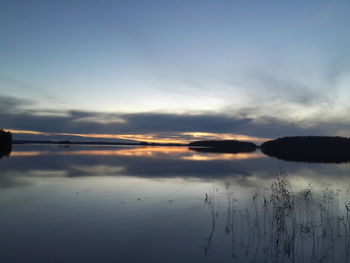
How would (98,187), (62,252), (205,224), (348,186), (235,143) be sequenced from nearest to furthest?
1. (62,252)
2. (205,224)
3. (98,187)
4. (348,186)
5. (235,143)

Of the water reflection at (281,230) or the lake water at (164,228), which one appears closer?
the lake water at (164,228)

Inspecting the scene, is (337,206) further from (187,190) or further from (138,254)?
(138,254)

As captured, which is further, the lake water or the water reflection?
the water reflection

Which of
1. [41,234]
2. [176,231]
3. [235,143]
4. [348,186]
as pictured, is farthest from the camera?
[235,143]

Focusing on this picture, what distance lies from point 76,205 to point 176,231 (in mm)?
5255

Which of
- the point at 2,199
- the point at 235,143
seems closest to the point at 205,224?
the point at 2,199

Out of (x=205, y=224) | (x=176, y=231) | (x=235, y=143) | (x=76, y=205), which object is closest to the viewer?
(x=176, y=231)

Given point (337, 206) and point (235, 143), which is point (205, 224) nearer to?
point (337, 206)

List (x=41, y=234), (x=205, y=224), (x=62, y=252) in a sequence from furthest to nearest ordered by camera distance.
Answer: (x=205, y=224), (x=41, y=234), (x=62, y=252)

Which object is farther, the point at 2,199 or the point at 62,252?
the point at 2,199

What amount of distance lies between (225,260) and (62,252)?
14.1ft

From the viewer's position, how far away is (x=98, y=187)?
15008 mm

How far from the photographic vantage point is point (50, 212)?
962cm

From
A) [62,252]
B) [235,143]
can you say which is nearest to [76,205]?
[62,252]
